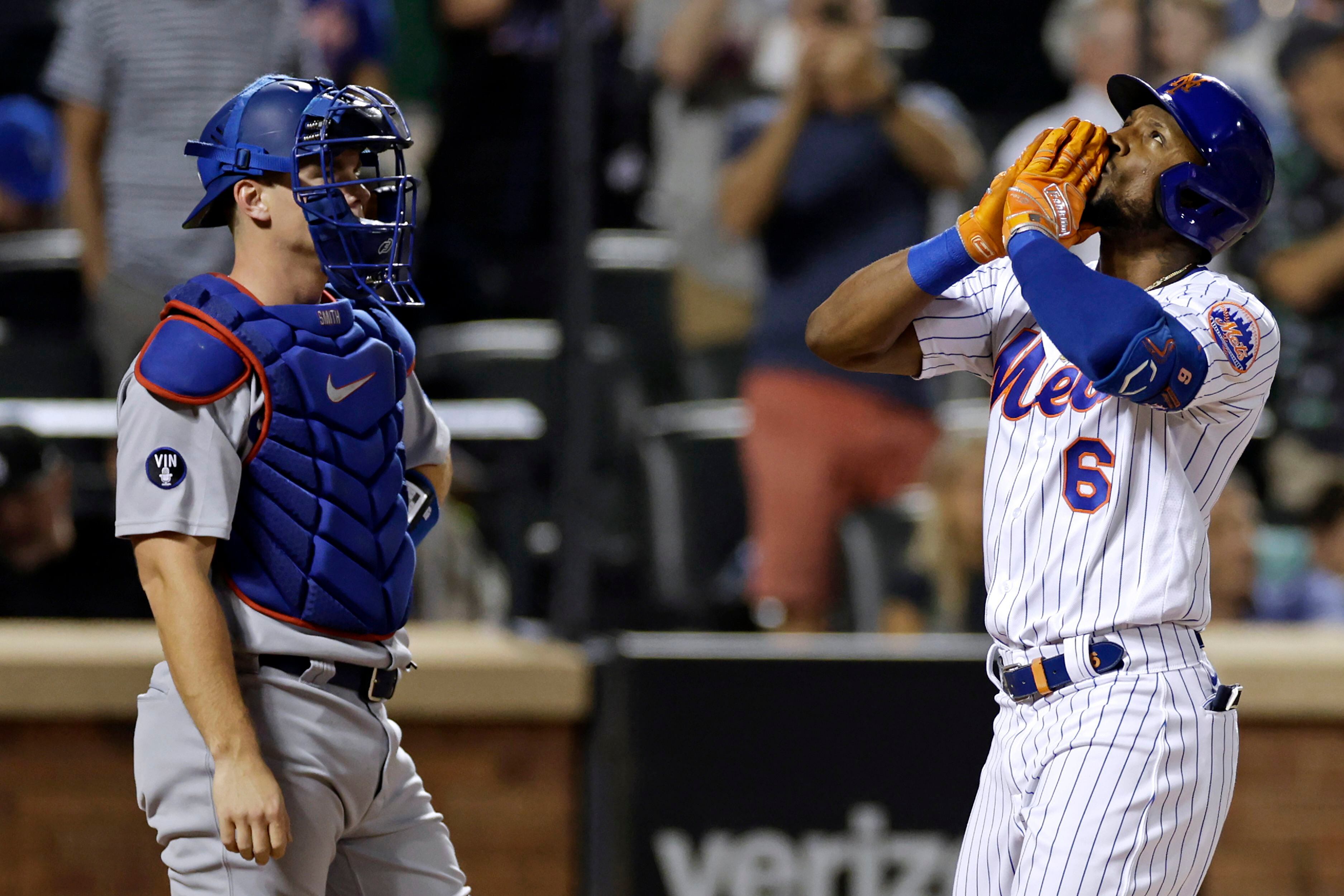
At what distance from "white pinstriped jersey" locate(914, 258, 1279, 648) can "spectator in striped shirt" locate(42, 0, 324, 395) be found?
8.86ft

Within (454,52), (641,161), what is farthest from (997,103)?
(454,52)

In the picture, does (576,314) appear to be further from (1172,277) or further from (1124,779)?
(1124,779)

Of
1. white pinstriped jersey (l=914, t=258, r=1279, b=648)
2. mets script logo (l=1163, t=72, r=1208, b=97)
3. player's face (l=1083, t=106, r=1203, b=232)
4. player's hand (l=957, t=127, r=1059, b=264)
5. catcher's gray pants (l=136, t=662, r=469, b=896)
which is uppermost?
mets script logo (l=1163, t=72, r=1208, b=97)

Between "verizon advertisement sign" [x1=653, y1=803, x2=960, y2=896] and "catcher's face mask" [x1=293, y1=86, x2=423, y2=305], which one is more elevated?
"catcher's face mask" [x1=293, y1=86, x2=423, y2=305]

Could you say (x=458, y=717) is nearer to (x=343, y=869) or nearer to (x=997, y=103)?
(x=343, y=869)

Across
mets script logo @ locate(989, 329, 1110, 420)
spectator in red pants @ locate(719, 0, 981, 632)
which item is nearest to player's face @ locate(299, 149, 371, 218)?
mets script logo @ locate(989, 329, 1110, 420)

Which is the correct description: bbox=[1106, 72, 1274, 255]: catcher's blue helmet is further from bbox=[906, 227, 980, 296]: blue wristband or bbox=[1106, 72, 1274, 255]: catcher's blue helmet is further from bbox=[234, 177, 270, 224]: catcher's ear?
bbox=[234, 177, 270, 224]: catcher's ear

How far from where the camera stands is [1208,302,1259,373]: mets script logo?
6.92 ft

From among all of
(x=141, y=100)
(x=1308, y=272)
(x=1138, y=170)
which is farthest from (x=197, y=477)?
(x=1308, y=272)

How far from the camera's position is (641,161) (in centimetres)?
523

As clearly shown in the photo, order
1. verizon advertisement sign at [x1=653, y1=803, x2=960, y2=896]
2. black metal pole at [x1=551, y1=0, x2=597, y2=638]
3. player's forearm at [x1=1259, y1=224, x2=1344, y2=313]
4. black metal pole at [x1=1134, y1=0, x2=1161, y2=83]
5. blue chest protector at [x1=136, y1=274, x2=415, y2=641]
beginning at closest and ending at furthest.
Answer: blue chest protector at [x1=136, y1=274, x2=415, y2=641]
verizon advertisement sign at [x1=653, y1=803, x2=960, y2=896]
black metal pole at [x1=551, y1=0, x2=597, y2=638]
black metal pole at [x1=1134, y1=0, x2=1161, y2=83]
player's forearm at [x1=1259, y1=224, x2=1344, y2=313]

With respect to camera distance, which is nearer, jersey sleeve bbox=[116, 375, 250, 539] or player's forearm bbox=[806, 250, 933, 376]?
jersey sleeve bbox=[116, 375, 250, 539]

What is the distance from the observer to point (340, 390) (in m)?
2.10

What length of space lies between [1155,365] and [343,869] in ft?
4.27
